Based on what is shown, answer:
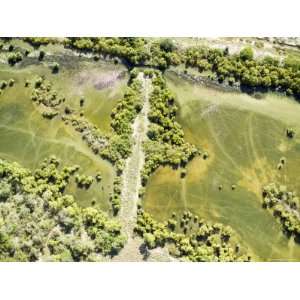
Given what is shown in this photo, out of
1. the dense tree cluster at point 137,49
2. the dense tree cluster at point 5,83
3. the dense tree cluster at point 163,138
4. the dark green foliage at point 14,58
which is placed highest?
the dense tree cluster at point 137,49

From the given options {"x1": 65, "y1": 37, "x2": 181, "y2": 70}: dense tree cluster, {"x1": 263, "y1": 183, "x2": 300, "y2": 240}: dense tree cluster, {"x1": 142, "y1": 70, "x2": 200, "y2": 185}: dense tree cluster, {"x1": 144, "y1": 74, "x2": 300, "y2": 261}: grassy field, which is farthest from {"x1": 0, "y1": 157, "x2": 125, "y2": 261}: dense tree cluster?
{"x1": 263, "y1": 183, "x2": 300, "y2": 240}: dense tree cluster

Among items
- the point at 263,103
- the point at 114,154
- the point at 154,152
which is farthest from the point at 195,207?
the point at 263,103

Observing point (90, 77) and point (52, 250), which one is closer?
point (52, 250)

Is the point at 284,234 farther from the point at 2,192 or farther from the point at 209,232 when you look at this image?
the point at 2,192

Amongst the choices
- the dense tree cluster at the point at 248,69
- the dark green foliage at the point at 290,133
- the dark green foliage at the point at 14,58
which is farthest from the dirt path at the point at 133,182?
the dark green foliage at the point at 290,133

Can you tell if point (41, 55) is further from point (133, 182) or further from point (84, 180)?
point (133, 182)

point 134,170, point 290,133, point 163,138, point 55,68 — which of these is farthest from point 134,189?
point 290,133

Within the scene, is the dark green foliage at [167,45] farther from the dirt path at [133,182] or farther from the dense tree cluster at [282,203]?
the dense tree cluster at [282,203]
